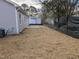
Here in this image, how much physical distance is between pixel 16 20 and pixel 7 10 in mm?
1217

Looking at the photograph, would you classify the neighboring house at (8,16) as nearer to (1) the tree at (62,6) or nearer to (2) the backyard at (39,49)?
(2) the backyard at (39,49)

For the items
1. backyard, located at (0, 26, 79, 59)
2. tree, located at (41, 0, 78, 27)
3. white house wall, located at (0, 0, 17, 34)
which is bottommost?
backyard, located at (0, 26, 79, 59)

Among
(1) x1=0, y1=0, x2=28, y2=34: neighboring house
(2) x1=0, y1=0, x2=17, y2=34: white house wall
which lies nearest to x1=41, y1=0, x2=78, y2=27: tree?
(1) x1=0, y1=0, x2=28, y2=34: neighboring house

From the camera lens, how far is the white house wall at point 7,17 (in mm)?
15600

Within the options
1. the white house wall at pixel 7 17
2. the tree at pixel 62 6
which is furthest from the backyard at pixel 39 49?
the tree at pixel 62 6

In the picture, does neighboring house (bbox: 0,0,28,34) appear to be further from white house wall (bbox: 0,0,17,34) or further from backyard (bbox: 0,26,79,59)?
backyard (bbox: 0,26,79,59)

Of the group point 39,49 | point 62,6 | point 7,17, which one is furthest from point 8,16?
point 62,6

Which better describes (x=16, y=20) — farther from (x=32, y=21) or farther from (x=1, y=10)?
(x=32, y=21)

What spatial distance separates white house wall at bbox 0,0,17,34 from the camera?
15600mm

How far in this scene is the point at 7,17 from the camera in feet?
51.8

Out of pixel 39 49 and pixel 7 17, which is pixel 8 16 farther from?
pixel 39 49

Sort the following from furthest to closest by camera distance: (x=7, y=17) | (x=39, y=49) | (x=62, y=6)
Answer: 1. (x=62, y=6)
2. (x=7, y=17)
3. (x=39, y=49)

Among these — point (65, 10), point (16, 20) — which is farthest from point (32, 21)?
point (16, 20)

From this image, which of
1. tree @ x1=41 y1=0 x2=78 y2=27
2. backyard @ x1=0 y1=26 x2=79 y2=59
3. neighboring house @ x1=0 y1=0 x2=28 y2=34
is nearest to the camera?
backyard @ x1=0 y1=26 x2=79 y2=59
